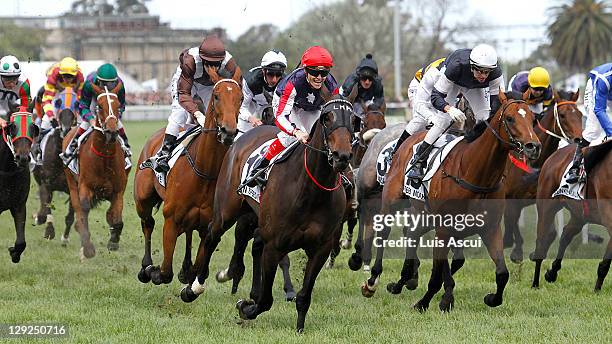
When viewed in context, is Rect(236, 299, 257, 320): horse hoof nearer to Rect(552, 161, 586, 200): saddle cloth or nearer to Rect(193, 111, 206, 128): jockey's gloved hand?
Rect(193, 111, 206, 128): jockey's gloved hand

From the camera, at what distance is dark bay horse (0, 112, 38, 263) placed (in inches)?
366

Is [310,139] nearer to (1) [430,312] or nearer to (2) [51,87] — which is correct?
(1) [430,312]

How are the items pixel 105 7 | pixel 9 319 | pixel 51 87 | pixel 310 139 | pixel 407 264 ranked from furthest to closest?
pixel 105 7 → pixel 51 87 → pixel 407 264 → pixel 9 319 → pixel 310 139

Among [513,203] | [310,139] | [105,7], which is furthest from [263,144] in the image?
[105,7]

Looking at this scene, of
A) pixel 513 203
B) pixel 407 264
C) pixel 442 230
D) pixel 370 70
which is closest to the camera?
pixel 442 230

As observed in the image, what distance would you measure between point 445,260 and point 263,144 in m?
1.81

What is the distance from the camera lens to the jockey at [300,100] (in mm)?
7195

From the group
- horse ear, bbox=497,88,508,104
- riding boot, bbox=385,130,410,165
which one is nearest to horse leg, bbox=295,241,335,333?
horse ear, bbox=497,88,508,104

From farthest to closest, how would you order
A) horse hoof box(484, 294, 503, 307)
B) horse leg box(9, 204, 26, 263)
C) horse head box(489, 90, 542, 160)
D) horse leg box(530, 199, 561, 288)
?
horse leg box(530, 199, 561, 288)
horse leg box(9, 204, 26, 263)
horse hoof box(484, 294, 503, 307)
horse head box(489, 90, 542, 160)

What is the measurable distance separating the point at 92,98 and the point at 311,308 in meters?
4.66

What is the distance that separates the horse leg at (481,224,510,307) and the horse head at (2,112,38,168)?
4.41 m

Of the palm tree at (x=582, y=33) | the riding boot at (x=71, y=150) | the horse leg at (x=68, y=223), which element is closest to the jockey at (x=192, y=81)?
the riding boot at (x=71, y=150)

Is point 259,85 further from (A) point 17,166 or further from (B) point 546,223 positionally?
(B) point 546,223

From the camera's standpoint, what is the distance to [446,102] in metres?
8.46
